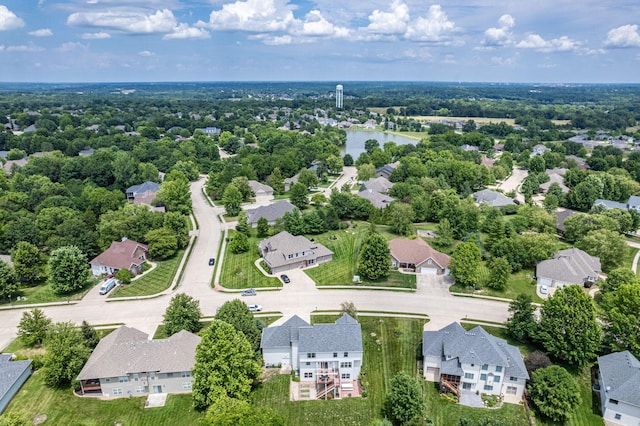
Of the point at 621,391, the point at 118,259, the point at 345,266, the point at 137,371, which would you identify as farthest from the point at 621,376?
the point at 118,259

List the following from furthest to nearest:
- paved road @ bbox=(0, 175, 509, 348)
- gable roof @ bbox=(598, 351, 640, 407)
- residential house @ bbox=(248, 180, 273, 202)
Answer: residential house @ bbox=(248, 180, 273, 202)
paved road @ bbox=(0, 175, 509, 348)
gable roof @ bbox=(598, 351, 640, 407)

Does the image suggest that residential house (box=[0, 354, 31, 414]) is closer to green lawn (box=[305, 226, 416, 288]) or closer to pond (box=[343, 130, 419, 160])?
green lawn (box=[305, 226, 416, 288])

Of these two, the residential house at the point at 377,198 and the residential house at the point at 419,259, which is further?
the residential house at the point at 377,198

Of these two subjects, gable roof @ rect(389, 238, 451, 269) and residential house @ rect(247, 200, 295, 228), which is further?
residential house @ rect(247, 200, 295, 228)

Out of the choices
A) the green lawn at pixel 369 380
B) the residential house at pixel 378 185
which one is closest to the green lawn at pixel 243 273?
the green lawn at pixel 369 380

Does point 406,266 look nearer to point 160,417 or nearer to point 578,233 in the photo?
point 578,233

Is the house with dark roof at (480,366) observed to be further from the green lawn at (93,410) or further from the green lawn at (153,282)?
the green lawn at (153,282)

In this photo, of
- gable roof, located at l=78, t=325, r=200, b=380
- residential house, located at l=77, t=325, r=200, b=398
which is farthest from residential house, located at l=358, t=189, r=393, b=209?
residential house, located at l=77, t=325, r=200, b=398
